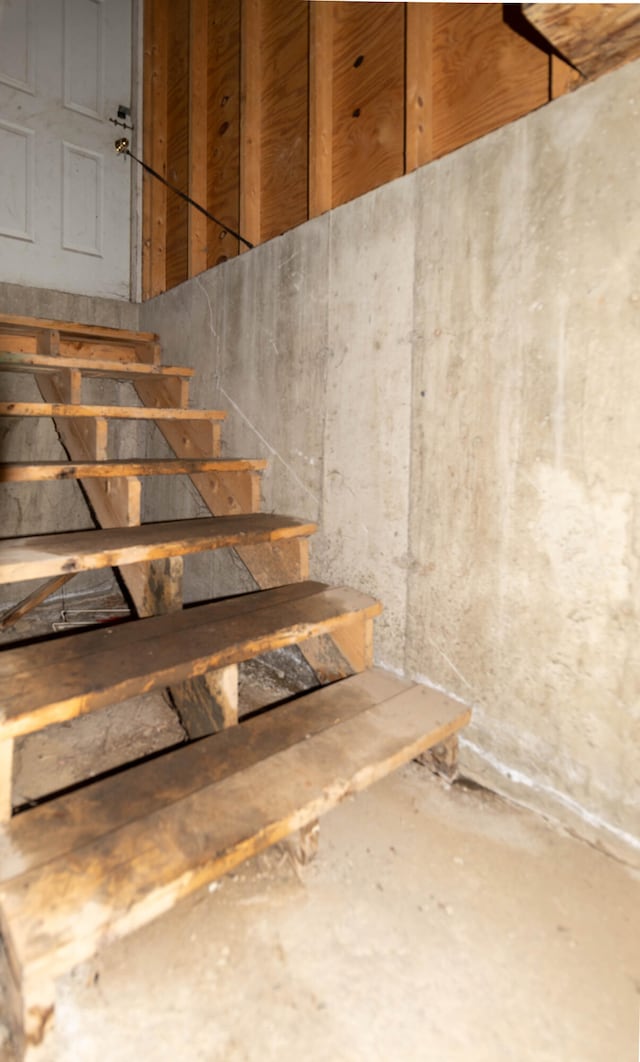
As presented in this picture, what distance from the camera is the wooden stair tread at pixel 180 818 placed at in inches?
34.0

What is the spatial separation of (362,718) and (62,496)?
2.36 metres

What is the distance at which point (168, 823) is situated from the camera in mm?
1041

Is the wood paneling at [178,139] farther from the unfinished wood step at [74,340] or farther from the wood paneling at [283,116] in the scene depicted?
the wood paneling at [283,116]

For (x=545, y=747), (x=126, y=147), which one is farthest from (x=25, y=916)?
(x=126, y=147)

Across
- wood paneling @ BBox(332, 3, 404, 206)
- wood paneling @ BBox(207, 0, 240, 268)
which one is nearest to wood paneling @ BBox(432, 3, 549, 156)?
wood paneling @ BBox(332, 3, 404, 206)

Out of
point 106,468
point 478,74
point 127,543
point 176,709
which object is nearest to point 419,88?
point 478,74

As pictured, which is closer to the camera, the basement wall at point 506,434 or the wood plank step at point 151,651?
the wood plank step at point 151,651

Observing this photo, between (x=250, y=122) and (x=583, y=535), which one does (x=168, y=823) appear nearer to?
(x=583, y=535)

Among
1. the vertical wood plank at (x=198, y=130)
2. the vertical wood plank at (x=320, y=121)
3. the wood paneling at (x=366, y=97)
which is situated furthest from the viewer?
the vertical wood plank at (x=198, y=130)

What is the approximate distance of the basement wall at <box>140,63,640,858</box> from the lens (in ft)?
4.19

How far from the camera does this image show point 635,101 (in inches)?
47.6

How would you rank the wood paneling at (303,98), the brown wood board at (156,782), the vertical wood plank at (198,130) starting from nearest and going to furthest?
1. the brown wood board at (156,782)
2. the wood paneling at (303,98)
3. the vertical wood plank at (198,130)

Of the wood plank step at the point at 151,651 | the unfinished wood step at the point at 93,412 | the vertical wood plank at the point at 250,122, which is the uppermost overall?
the vertical wood plank at the point at 250,122

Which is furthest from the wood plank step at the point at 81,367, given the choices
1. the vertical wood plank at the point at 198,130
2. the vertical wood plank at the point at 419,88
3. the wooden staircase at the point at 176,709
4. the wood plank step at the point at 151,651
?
the vertical wood plank at the point at 419,88
